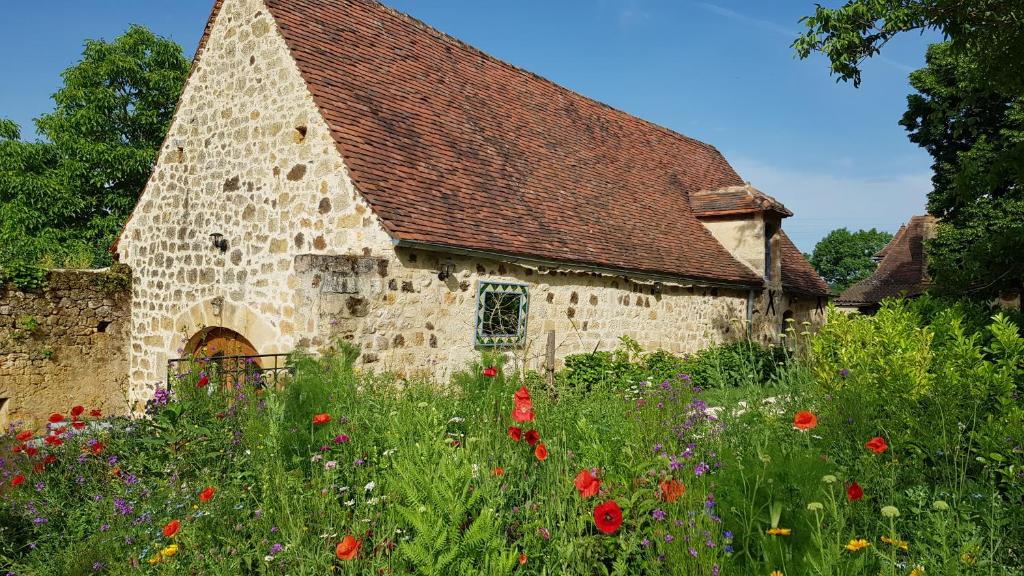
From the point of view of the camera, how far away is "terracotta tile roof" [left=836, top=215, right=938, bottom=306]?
27719 millimetres

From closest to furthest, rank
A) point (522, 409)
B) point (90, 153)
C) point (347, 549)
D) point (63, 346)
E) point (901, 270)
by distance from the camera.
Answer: point (347, 549), point (522, 409), point (63, 346), point (90, 153), point (901, 270)

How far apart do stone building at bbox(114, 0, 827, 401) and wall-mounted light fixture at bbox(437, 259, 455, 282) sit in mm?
30

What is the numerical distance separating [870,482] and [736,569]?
1456mm

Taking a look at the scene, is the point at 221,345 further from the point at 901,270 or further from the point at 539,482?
the point at 901,270

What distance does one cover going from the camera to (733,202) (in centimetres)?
1527

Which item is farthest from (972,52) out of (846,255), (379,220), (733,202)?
(846,255)

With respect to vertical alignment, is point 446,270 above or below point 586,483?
above

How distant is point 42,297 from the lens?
33.6ft

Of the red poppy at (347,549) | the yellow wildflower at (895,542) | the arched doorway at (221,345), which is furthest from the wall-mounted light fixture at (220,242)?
the yellow wildflower at (895,542)

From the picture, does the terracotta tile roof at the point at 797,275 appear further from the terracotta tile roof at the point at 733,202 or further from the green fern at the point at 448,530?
the green fern at the point at 448,530

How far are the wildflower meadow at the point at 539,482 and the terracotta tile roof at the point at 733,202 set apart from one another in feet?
30.9

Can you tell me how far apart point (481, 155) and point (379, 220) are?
342 cm

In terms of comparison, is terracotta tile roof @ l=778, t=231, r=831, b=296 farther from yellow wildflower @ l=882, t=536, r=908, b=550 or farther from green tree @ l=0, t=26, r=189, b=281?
green tree @ l=0, t=26, r=189, b=281

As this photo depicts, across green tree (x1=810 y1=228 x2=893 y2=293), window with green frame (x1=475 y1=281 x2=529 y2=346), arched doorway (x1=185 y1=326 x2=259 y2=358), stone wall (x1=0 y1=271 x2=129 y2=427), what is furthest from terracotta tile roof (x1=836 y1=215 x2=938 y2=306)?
green tree (x1=810 y1=228 x2=893 y2=293)
